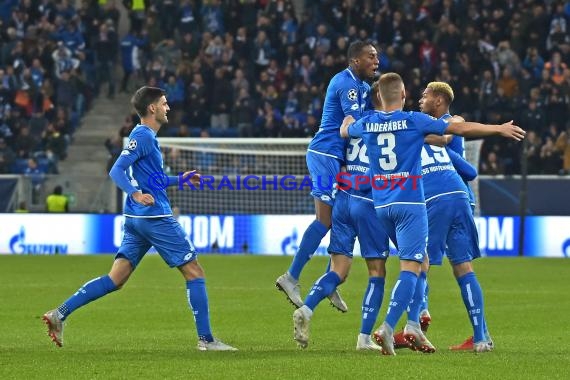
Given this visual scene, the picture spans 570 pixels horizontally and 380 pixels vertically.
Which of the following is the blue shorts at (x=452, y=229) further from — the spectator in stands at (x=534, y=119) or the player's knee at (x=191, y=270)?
the spectator in stands at (x=534, y=119)

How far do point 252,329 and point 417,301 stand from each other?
2.60 metres

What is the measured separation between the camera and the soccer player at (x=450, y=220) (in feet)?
34.4

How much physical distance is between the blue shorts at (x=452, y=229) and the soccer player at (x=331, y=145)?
119cm

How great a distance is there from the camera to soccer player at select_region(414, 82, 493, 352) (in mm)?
10484

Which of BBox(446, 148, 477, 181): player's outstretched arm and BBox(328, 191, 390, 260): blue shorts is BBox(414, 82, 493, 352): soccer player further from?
BBox(328, 191, 390, 260): blue shorts

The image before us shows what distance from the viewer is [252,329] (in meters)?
12.6

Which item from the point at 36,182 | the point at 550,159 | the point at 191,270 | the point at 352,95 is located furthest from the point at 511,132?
the point at 36,182

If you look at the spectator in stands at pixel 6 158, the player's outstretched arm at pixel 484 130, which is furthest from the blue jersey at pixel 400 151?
the spectator in stands at pixel 6 158

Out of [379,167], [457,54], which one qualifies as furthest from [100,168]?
[379,167]

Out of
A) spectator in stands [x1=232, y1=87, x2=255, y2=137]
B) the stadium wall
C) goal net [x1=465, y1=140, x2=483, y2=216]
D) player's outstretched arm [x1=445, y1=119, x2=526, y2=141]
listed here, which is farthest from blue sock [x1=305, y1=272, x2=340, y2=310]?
spectator in stands [x1=232, y1=87, x2=255, y2=137]

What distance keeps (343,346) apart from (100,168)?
67.8 feet

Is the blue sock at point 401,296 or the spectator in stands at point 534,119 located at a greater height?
the spectator in stands at point 534,119

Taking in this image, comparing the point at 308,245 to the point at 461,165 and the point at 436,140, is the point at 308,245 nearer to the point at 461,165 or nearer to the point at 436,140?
the point at 461,165

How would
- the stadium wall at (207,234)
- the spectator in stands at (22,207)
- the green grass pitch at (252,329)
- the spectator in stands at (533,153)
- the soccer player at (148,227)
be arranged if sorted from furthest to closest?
the spectator in stands at (533,153) < the spectator in stands at (22,207) < the stadium wall at (207,234) < the soccer player at (148,227) < the green grass pitch at (252,329)
